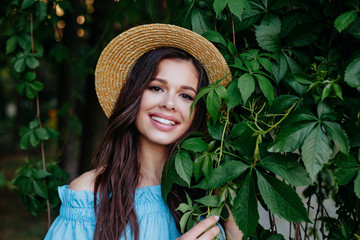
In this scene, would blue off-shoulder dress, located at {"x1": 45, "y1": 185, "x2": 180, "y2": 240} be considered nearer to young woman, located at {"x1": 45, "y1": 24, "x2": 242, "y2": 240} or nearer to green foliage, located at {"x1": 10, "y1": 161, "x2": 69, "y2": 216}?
young woman, located at {"x1": 45, "y1": 24, "x2": 242, "y2": 240}

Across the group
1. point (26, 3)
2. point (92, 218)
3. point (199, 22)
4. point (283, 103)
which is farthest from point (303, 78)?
point (26, 3)

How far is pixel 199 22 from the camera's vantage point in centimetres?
155

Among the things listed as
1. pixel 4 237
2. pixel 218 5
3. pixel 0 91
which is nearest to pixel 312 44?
pixel 218 5

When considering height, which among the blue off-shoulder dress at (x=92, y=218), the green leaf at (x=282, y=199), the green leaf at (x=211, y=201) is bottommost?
the blue off-shoulder dress at (x=92, y=218)

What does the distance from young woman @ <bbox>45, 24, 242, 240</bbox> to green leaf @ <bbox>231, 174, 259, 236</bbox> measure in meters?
0.50

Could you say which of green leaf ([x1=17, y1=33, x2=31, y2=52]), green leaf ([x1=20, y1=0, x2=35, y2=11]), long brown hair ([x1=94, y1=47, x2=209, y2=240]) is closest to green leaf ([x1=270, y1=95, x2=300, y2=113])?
long brown hair ([x1=94, y1=47, x2=209, y2=240])

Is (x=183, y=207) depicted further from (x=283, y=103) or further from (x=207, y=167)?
(x=283, y=103)

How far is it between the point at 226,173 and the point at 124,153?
2.78ft

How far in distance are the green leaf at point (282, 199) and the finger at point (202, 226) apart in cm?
27

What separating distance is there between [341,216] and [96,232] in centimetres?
107

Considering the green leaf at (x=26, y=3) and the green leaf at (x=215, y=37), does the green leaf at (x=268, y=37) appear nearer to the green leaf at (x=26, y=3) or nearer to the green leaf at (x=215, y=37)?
the green leaf at (x=215, y=37)

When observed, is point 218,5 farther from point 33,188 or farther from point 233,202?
point 33,188

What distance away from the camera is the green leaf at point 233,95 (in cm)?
125

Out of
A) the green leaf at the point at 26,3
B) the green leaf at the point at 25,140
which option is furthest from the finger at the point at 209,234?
the green leaf at the point at 26,3
